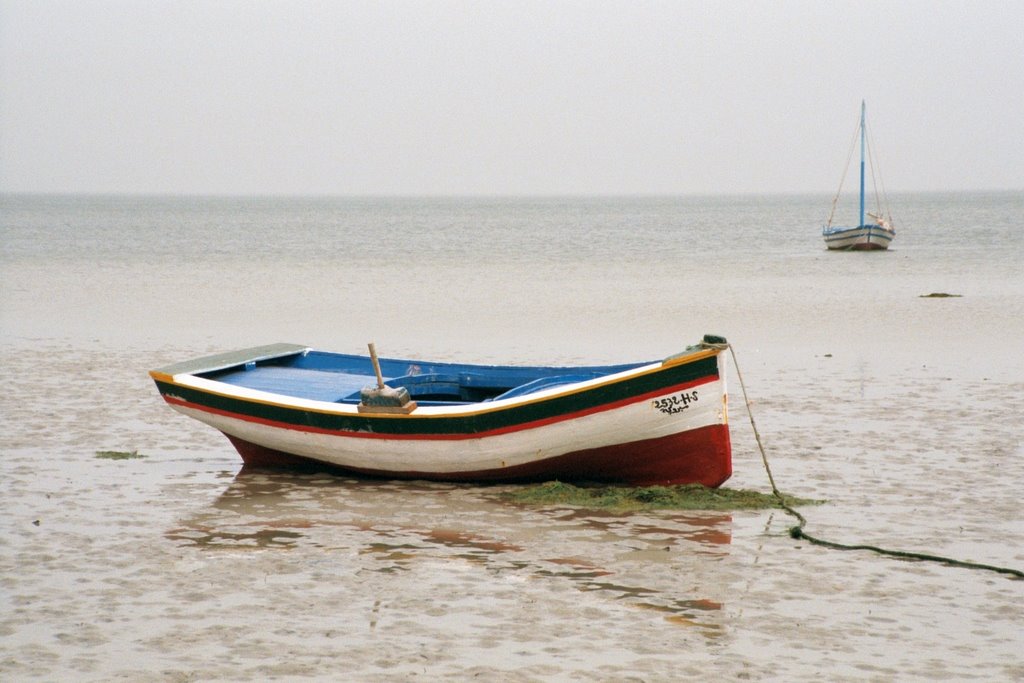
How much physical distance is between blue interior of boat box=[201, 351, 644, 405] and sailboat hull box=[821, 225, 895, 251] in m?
48.0

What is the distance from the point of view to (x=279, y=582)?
27.1 feet

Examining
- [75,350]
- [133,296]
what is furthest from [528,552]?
[133,296]

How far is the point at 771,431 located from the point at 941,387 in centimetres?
407

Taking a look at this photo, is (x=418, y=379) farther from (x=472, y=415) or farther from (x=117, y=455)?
(x=117, y=455)

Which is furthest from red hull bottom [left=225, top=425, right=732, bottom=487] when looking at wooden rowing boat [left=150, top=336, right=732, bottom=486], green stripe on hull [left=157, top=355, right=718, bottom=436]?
green stripe on hull [left=157, top=355, right=718, bottom=436]

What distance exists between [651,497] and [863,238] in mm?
50611

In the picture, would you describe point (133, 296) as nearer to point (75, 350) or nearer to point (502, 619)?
Answer: point (75, 350)

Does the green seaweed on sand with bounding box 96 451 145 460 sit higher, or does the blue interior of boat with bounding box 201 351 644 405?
the blue interior of boat with bounding box 201 351 644 405

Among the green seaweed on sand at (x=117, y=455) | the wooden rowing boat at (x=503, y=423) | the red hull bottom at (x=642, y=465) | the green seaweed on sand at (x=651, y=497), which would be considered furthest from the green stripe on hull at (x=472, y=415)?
the green seaweed on sand at (x=117, y=455)

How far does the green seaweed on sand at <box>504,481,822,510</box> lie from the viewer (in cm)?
1020

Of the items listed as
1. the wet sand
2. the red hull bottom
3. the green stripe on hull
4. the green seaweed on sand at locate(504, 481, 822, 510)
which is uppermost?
the green stripe on hull

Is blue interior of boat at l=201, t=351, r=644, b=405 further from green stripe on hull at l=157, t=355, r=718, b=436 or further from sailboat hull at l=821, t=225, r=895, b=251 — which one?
sailboat hull at l=821, t=225, r=895, b=251

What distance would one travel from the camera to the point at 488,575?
8.45 meters

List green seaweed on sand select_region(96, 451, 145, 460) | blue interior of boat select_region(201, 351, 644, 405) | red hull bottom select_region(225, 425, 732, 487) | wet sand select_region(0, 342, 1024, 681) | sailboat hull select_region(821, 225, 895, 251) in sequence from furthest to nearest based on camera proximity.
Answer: sailboat hull select_region(821, 225, 895, 251) < green seaweed on sand select_region(96, 451, 145, 460) < blue interior of boat select_region(201, 351, 644, 405) < red hull bottom select_region(225, 425, 732, 487) < wet sand select_region(0, 342, 1024, 681)
